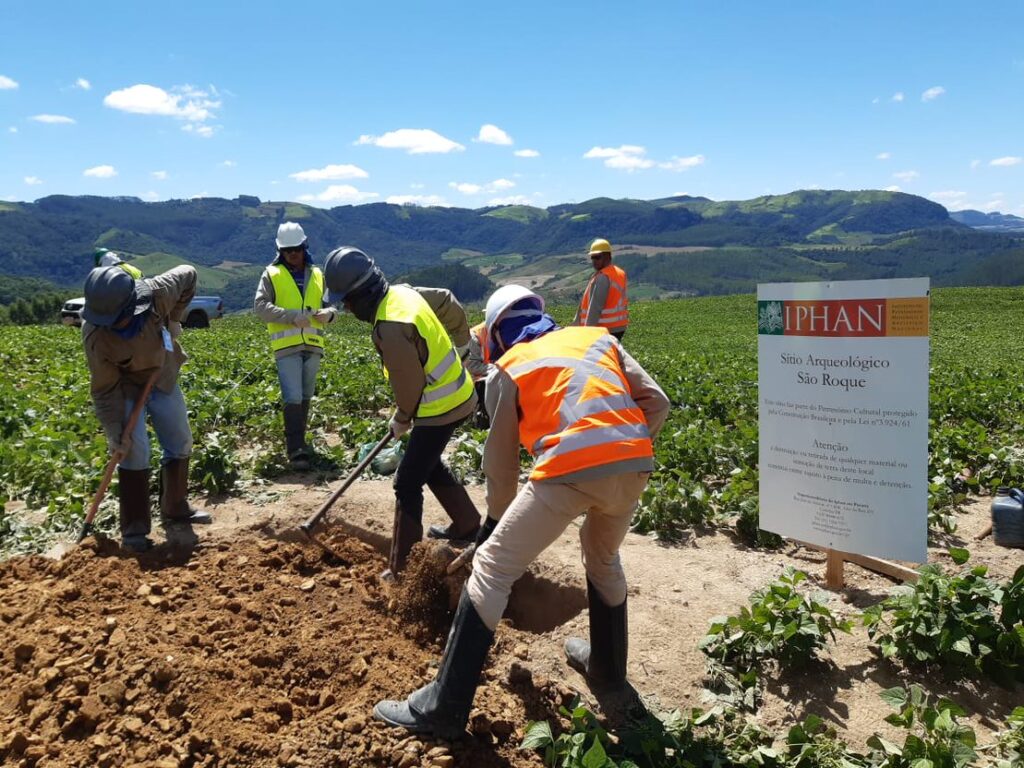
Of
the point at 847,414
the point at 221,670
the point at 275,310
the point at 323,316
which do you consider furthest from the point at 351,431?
the point at 847,414

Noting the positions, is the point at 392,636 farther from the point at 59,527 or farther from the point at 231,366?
the point at 231,366

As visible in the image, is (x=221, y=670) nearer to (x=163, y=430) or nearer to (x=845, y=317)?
(x=163, y=430)

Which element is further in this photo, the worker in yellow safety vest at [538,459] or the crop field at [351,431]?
the crop field at [351,431]

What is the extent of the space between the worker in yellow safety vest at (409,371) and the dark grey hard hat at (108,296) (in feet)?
4.62

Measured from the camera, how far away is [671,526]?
5.04 m

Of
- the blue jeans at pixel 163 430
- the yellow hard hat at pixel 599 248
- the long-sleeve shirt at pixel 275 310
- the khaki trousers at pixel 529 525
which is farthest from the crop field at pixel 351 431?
the khaki trousers at pixel 529 525

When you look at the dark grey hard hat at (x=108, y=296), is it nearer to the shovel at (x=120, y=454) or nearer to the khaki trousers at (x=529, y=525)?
the shovel at (x=120, y=454)

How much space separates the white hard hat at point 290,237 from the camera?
20.6ft

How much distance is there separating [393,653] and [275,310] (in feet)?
11.9

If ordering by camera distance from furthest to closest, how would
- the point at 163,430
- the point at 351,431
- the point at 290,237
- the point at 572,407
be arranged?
the point at 351,431
the point at 290,237
the point at 163,430
the point at 572,407

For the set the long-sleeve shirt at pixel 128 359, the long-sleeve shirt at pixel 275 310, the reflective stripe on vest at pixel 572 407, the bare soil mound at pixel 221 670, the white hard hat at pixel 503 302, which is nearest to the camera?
the reflective stripe on vest at pixel 572 407

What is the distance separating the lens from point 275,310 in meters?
6.12

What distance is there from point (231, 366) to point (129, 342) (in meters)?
7.64

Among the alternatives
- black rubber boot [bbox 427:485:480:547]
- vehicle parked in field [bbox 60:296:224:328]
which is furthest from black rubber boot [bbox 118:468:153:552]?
vehicle parked in field [bbox 60:296:224:328]
